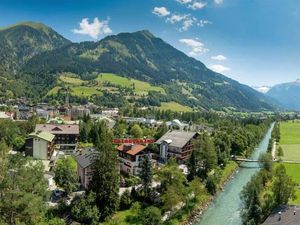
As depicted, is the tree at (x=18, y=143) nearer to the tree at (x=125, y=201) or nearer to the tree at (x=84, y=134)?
the tree at (x=84, y=134)

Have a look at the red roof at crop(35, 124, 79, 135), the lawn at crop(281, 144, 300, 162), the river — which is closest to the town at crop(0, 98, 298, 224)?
the red roof at crop(35, 124, 79, 135)

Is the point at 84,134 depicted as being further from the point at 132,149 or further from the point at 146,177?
the point at 146,177

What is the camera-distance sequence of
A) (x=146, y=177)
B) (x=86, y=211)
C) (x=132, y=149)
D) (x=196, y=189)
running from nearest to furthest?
(x=86, y=211)
(x=146, y=177)
(x=196, y=189)
(x=132, y=149)

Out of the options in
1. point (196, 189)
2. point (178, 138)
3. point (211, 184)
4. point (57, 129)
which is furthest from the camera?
point (57, 129)

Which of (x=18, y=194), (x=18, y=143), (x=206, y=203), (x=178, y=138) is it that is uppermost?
(x=178, y=138)

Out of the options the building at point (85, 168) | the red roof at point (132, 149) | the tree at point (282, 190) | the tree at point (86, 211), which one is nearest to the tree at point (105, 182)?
the tree at point (86, 211)

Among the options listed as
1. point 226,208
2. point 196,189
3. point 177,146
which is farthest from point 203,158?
point 196,189
